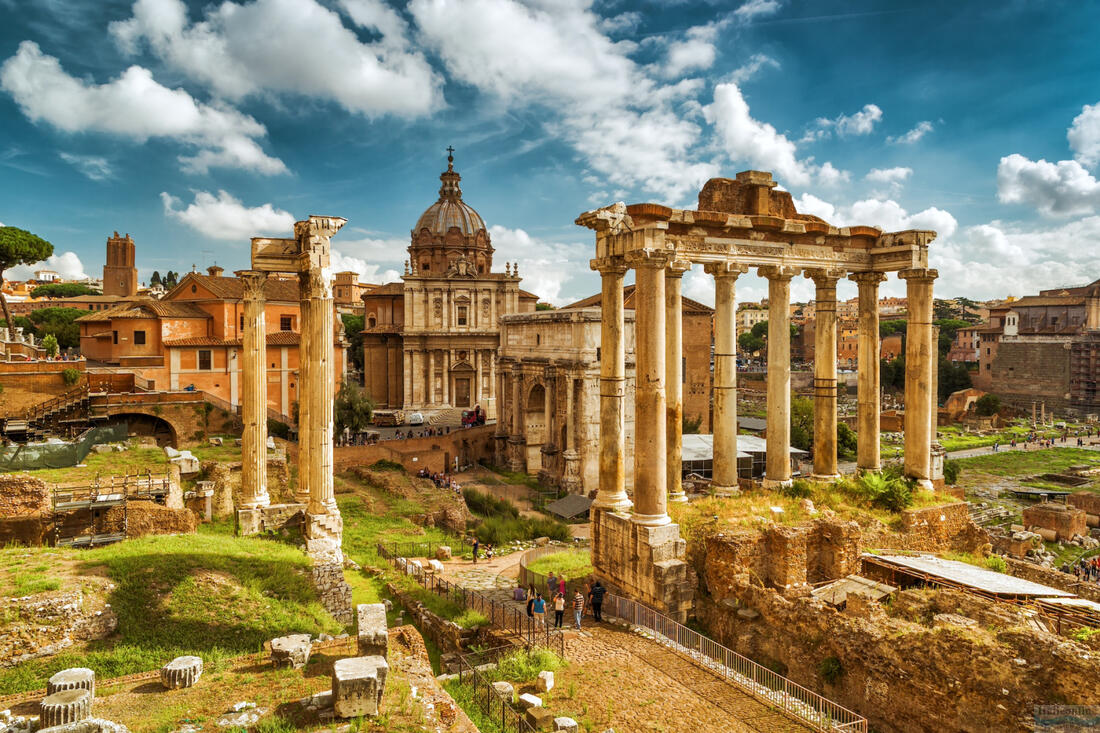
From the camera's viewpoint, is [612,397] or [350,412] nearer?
[612,397]

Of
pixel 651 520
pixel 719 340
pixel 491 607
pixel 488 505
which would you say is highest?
pixel 719 340

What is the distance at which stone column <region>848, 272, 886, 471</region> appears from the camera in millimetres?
16175

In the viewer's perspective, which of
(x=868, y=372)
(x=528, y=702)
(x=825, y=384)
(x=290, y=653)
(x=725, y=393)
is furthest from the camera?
(x=868, y=372)

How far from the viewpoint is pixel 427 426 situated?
45625 millimetres

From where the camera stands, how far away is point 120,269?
100 metres

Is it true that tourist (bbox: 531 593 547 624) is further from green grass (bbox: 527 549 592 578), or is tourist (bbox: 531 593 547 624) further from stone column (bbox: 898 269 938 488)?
stone column (bbox: 898 269 938 488)

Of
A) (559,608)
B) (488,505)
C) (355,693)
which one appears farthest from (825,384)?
(488,505)

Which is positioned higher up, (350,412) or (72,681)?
(350,412)

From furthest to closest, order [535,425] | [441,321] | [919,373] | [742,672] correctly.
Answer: [441,321] → [535,425] → [919,373] → [742,672]

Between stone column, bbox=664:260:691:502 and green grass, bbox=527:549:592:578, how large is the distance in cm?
272

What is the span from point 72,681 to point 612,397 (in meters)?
9.24

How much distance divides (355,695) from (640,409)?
280 inches

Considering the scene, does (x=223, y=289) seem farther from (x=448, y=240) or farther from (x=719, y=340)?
(x=719, y=340)

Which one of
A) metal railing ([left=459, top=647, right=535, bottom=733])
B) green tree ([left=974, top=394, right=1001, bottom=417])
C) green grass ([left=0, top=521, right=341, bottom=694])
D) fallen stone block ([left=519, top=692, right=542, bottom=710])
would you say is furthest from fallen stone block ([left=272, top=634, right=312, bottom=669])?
green tree ([left=974, top=394, right=1001, bottom=417])
